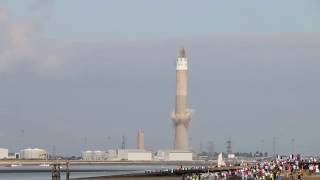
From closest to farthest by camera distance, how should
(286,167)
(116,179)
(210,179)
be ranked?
(286,167) → (210,179) → (116,179)

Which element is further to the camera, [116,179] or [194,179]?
[116,179]

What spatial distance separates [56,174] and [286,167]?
3068cm

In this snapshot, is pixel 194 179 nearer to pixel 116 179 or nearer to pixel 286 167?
pixel 286 167

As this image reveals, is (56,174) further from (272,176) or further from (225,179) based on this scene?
(272,176)

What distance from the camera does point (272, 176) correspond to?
257ft

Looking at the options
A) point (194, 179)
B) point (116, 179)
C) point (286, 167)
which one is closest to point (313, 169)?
point (286, 167)

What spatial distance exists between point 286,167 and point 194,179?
943cm

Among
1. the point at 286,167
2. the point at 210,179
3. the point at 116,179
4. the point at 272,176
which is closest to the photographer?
the point at 272,176

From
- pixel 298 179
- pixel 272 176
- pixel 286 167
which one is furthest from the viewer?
pixel 286 167

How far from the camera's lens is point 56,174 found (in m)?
110

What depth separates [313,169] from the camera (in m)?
87.9

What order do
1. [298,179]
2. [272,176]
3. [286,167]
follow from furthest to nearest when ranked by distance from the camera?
1. [286,167]
2. [272,176]
3. [298,179]

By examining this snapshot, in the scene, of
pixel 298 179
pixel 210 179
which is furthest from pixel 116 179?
pixel 298 179

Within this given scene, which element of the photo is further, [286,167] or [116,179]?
[116,179]
